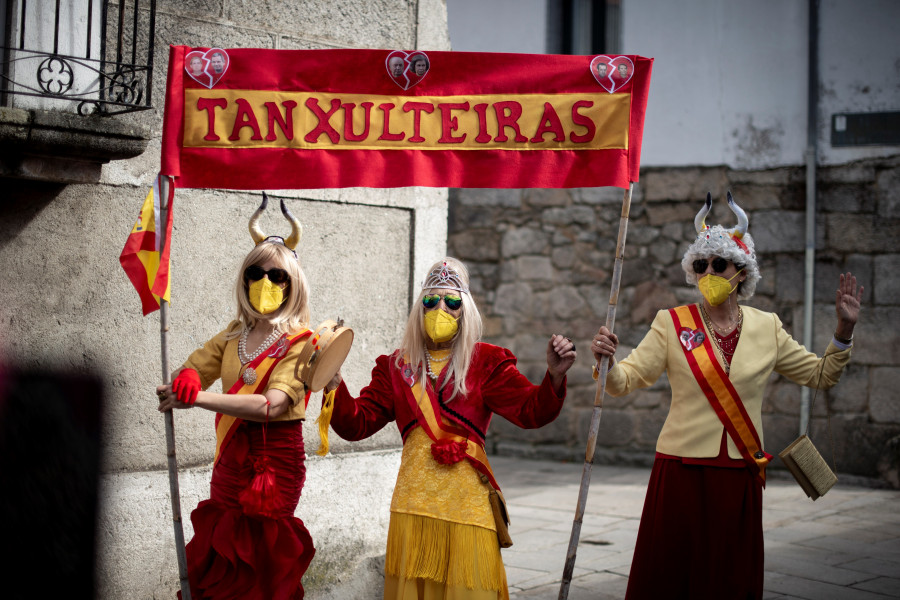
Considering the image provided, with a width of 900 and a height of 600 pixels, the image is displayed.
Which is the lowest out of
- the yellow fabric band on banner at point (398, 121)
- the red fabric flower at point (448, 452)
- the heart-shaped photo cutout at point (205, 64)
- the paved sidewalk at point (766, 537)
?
the paved sidewalk at point (766, 537)

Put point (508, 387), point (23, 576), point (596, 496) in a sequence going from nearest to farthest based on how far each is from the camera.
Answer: point (508, 387) < point (23, 576) < point (596, 496)

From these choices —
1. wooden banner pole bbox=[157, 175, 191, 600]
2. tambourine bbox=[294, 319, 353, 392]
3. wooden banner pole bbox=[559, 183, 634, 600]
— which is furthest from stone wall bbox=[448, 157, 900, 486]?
wooden banner pole bbox=[157, 175, 191, 600]

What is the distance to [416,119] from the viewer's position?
4.13 m

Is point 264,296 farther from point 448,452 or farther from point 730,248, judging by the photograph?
point 730,248

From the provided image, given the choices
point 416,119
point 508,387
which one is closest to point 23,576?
point 508,387

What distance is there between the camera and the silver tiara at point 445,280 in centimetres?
407

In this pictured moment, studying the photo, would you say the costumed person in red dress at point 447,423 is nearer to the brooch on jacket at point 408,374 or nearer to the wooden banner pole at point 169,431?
the brooch on jacket at point 408,374

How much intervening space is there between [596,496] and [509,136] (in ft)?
17.0

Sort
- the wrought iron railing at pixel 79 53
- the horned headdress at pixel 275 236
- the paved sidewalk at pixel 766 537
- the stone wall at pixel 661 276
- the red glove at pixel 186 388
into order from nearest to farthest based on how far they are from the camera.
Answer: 1. the red glove at pixel 186 388
2. the horned headdress at pixel 275 236
3. the wrought iron railing at pixel 79 53
4. the paved sidewalk at pixel 766 537
5. the stone wall at pixel 661 276

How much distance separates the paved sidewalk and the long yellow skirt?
69.3 inches

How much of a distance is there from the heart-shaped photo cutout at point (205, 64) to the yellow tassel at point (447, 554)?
1.94 m

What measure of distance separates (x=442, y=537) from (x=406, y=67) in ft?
6.20

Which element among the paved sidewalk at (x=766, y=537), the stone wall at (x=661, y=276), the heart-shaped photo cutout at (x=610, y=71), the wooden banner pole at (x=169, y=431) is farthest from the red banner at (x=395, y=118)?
the stone wall at (x=661, y=276)

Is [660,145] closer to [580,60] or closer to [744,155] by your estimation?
[744,155]
